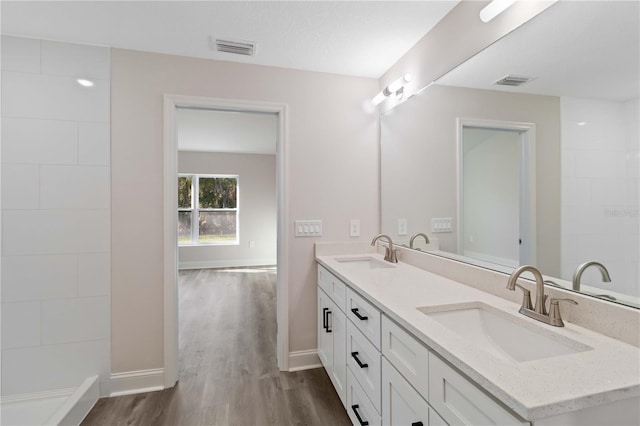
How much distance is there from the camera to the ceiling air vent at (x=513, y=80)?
129cm

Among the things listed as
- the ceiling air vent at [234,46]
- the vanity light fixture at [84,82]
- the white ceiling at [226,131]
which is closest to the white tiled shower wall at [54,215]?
the vanity light fixture at [84,82]

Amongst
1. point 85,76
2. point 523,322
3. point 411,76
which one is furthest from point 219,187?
point 523,322

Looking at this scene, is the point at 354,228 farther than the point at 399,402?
Yes

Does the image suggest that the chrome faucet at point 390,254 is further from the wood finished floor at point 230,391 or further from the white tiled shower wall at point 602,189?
the white tiled shower wall at point 602,189

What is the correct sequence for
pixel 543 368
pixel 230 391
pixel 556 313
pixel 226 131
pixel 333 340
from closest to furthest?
pixel 543 368 → pixel 556 313 → pixel 333 340 → pixel 230 391 → pixel 226 131

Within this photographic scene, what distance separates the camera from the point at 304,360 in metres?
2.38

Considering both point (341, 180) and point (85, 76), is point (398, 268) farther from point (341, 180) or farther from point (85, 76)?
point (85, 76)

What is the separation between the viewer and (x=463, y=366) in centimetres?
80

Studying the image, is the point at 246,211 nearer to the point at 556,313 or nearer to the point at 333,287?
the point at 333,287

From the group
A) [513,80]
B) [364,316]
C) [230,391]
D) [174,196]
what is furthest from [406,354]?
[174,196]

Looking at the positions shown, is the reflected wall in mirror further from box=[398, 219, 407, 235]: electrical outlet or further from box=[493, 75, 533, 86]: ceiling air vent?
box=[398, 219, 407, 235]: electrical outlet

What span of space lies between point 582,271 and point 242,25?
2.05 m

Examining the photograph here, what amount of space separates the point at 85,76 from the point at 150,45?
0.47m

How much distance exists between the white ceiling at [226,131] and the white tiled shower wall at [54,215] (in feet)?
4.05
